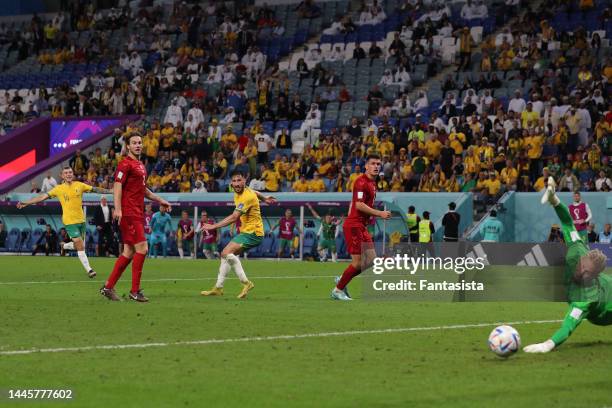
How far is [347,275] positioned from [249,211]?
2.22m

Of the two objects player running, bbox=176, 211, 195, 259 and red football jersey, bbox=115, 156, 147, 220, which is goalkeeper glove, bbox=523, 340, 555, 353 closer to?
red football jersey, bbox=115, 156, 147, 220

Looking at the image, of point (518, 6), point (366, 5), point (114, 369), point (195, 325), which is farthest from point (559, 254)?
point (366, 5)

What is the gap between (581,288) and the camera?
11.0 metres

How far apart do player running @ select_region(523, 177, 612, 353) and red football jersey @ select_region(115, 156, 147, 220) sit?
7953 millimetres

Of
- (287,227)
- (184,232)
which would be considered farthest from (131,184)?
(184,232)

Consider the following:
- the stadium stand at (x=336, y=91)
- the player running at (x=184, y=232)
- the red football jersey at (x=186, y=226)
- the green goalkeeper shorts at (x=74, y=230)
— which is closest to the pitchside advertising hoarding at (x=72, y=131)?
the stadium stand at (x=336, y=91)

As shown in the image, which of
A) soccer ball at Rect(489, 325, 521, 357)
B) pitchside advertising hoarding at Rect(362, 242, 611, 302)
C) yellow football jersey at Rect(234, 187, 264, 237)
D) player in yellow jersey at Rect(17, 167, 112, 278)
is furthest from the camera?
player in yellow jersey at Rect(17, 167, 112, 278)

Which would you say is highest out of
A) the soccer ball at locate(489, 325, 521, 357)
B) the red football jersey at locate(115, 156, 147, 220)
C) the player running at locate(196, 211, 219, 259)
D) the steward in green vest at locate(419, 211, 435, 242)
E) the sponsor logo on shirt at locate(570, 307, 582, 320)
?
the red football jersey at locate(115, 156, 147, 220)

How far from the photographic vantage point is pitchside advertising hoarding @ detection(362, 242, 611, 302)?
18.1 metres

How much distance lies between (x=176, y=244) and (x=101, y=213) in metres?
3.03

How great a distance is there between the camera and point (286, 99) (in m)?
43.8

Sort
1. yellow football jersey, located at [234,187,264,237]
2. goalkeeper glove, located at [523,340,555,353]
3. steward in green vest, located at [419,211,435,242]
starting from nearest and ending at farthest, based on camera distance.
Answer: goalkeeper glove, located at [523,340,555,353], yellow football jersey, located at [234,187,264,237], steward in green vest, located at [419,211,435,242]

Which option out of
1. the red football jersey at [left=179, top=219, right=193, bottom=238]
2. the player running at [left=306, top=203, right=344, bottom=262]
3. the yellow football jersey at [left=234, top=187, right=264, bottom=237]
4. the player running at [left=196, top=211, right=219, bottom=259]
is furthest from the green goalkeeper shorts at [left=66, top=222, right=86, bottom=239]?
the red football jersey at [left=179, top=219, right=193, bottom=238]

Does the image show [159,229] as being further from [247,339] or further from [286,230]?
[247,339]
